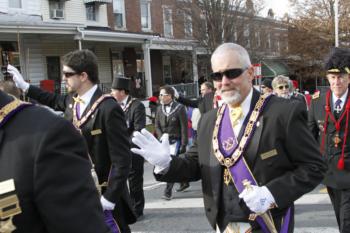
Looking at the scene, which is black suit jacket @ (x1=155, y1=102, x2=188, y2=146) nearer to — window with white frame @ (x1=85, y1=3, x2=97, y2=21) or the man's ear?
the man's ear

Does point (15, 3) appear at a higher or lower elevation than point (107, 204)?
higher

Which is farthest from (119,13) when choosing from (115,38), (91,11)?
(115,38)

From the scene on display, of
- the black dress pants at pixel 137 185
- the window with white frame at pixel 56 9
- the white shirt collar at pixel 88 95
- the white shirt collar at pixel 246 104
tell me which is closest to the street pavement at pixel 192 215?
the black dress pants at pixel 137 185

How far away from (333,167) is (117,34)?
18007 millimetres

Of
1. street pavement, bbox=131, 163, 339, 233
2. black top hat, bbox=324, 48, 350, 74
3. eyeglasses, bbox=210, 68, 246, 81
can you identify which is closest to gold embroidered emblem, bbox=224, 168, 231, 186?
eyeglasses, bbox=210, 68, 246, 81

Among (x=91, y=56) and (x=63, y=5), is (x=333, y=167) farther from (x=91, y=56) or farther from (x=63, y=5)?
(x=63, y=5)

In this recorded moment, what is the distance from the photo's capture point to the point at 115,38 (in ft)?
74.3

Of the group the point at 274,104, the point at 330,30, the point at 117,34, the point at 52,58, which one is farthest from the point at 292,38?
the point at 274,104

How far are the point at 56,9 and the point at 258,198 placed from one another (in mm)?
20512

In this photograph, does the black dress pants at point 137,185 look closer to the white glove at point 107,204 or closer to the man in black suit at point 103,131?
the man in black suit at point 103,131

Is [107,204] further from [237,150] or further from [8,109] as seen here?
[8,109]

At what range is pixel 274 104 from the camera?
10.6 feet

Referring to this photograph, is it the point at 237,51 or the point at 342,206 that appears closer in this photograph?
the point at 237,51

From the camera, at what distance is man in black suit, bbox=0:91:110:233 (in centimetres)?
Result: 168
